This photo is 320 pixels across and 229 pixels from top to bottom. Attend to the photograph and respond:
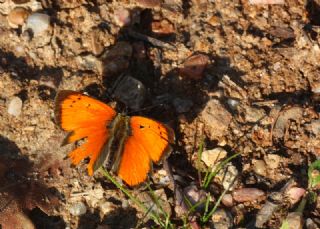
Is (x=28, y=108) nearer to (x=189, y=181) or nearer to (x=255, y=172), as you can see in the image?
(x=189, y=181)

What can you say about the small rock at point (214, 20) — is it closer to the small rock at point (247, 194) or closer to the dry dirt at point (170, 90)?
the dry dirt at point (170, 90)

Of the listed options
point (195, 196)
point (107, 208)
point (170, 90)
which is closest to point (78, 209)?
point (107, 208)

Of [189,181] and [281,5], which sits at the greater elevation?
[281,5]

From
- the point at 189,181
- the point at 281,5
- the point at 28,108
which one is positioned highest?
the point at 281,5

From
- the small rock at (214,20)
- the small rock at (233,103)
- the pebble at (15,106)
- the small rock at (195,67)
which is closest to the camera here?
the pebble at (15,106)

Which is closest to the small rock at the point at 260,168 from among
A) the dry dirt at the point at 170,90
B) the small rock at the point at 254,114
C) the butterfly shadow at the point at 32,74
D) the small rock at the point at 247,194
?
the dry dirt at the point at 170,90

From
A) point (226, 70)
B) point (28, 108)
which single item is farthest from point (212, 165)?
point (28, 108)

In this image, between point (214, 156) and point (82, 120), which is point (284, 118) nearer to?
point (214, 156)
